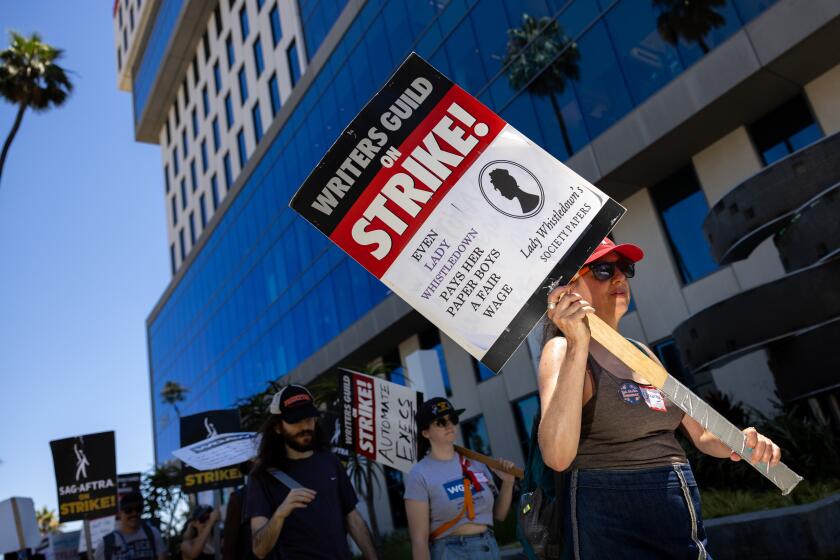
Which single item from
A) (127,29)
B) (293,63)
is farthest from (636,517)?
(127,29)

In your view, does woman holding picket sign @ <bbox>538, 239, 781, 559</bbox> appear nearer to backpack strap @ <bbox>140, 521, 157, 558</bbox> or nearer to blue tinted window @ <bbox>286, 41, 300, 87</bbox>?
backpack strap @ <bbox>140, 521, 157, 558</bbox>

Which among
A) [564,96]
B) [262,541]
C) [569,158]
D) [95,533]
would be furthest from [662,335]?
[95,533]

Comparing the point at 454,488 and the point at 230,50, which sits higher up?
the point at 230,50

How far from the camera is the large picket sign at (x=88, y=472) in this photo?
9391 millimetres

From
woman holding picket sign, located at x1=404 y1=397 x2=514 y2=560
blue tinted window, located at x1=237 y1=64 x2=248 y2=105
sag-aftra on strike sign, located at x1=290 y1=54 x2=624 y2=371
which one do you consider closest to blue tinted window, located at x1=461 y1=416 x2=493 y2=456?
woman holding picket sign, located at x1=404 y1=397 x2=514 y2=560

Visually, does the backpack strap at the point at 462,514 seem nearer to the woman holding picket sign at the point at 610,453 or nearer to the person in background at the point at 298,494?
the person in background at the point at 298,494

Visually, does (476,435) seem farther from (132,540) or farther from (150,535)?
(132,540)

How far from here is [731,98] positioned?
42.3 feet

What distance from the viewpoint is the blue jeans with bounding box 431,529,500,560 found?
4.20 meters

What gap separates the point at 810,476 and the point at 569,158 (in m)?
8.29

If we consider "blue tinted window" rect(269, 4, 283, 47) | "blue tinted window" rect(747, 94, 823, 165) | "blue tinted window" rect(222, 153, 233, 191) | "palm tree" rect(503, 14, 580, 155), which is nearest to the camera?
"blue tinted window" rect(747, 94, 823, 165)

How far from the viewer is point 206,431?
31.7 feet

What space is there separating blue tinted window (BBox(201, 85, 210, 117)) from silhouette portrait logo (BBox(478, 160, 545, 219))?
40.2 m

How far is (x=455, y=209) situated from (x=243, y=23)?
35.4m
